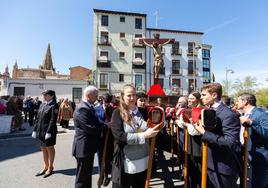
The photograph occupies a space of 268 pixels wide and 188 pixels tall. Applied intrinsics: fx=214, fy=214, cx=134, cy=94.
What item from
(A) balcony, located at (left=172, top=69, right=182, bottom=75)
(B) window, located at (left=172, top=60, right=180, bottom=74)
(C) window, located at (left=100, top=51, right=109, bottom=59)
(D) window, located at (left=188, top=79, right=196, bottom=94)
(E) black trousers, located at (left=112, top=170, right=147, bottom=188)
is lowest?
(E) black trousers, located at (left=112, top=170, right=147, bottom=188)

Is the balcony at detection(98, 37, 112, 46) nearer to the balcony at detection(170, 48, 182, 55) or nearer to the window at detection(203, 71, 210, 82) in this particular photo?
the balcony at detection(170, 48, 182, 55)

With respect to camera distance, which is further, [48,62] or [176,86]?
[48,62]

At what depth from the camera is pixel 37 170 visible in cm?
537

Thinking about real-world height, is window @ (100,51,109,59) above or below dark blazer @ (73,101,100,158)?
above

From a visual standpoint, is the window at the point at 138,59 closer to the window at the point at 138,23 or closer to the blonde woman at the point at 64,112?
the window at the point at 138,23

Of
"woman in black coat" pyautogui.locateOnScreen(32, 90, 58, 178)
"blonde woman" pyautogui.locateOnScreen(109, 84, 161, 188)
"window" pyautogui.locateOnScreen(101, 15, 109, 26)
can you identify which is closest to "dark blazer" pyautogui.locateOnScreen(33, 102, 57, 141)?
"woman in black coat" pyautogui.locateOnScreen(32, 90, 58, 178)

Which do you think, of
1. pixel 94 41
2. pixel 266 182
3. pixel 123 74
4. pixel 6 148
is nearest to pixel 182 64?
pixel 123 74

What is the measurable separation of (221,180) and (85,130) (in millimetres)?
2150

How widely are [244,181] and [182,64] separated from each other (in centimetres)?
3412

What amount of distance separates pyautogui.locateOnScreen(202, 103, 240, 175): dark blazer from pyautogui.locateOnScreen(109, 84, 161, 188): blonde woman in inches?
26.4

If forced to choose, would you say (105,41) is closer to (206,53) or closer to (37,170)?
(206,53)

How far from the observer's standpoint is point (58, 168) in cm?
555

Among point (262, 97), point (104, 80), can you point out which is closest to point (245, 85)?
point (262, 97)

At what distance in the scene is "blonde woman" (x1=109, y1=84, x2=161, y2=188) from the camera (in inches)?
97.2
